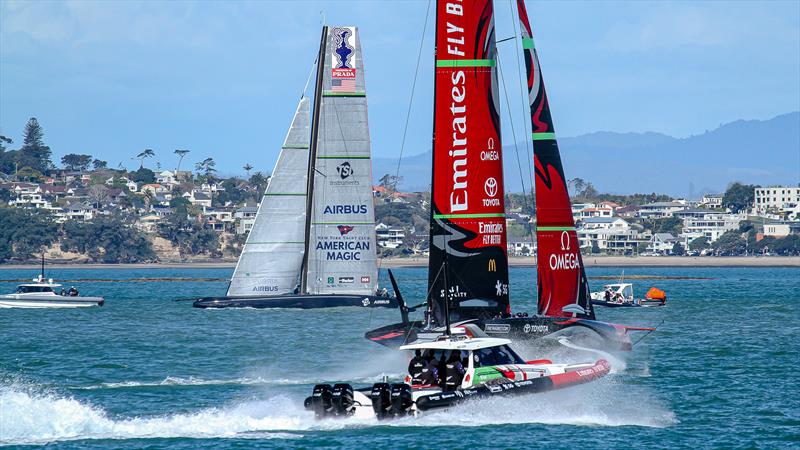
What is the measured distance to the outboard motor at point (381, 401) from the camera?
25.1 meters

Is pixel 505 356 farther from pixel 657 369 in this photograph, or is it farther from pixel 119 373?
pixel 119 373

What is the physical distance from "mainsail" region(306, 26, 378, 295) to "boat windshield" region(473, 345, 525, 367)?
1293 inches

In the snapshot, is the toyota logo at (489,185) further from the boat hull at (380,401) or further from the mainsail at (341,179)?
the mainsail at (341,179)

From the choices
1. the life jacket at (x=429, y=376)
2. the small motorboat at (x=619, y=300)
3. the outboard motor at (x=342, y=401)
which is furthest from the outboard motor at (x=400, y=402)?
the small motorboat at (x=619, y=300)

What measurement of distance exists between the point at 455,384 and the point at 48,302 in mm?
49902

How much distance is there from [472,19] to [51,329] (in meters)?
31.2

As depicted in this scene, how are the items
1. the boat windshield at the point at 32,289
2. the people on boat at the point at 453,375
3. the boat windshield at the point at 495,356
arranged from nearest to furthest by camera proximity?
the people on boat at the point at 453,375, the boat windshield at the point at 495,356, the boat windshield at the point at 32,289

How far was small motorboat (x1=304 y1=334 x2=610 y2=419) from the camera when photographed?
2512cm

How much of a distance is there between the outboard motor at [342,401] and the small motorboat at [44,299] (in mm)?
48757

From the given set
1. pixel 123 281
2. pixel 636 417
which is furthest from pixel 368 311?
pixel 123 281

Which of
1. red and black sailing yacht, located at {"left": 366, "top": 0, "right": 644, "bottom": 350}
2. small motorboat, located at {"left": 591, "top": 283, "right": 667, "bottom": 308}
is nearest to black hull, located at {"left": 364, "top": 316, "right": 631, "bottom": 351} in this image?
red and black sailing yacht, located at {"left": 366, "top": 0, "right": 644, "bottom": 350}

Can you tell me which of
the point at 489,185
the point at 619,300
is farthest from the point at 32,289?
the point at 489,185

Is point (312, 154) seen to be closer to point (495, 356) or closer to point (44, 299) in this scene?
point (44, 299)

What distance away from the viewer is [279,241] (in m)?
62.0
